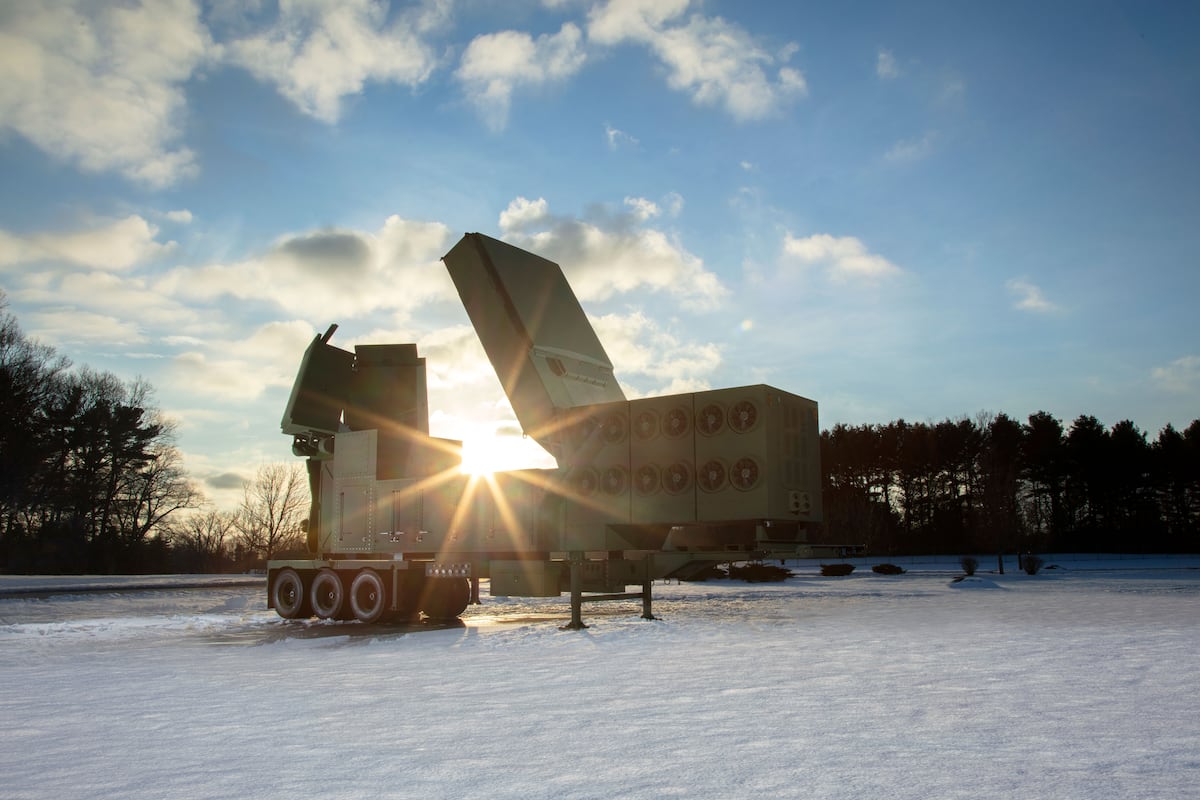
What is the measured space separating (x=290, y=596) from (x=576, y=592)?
6408mm

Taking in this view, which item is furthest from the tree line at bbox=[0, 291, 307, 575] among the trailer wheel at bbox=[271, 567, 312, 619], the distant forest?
the trailer wheel at bbox=[271, 567, 312, 619]

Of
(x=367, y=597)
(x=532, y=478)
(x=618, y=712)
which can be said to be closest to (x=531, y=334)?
(x=532, y=478)

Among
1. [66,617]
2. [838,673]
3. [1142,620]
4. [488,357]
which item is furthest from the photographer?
[66,617]

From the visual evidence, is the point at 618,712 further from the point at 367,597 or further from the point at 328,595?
the point at 328,595

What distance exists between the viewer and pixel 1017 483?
64.7 m

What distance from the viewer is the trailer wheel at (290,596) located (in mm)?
16359

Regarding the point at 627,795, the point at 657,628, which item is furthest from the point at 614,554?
the point at 627,795

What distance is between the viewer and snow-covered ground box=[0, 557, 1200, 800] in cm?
439

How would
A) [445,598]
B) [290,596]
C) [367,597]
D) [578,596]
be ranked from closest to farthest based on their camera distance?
1. [578,596]
2. [367,597]
3. [445,598]
4. [290,596]

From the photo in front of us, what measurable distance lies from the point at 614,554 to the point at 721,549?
1845mm

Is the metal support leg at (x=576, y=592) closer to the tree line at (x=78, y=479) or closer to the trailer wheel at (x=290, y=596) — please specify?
the trailer wheel at (x=290, y=596)

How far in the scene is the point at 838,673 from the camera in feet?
26.3

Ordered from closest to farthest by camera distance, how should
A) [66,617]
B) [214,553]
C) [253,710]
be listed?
[253,710]
[66,617]
[214,553]

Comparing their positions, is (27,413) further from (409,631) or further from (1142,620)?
(1142,620)
